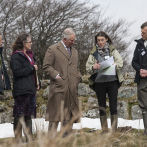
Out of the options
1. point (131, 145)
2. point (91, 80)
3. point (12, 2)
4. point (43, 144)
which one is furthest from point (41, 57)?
point (43, 144)

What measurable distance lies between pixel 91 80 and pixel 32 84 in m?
0.93

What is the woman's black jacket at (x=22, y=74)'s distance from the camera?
16.7 feet

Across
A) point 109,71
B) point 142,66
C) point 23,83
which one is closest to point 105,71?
point 109,71

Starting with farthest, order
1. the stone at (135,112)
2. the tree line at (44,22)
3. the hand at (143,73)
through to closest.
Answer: the tree line at (44,22), the stone at (135,112), the hand at (143,73)

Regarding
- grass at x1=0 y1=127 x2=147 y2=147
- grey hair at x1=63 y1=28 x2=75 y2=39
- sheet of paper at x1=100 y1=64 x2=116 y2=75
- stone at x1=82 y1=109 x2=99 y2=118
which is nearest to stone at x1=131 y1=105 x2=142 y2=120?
stone at x1=82 y1=109 x2=99 y2=118

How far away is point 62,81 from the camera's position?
17.3 ft

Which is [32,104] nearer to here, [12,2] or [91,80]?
[91,80]

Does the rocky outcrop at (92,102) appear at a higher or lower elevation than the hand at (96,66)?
lower

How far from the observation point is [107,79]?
5527 millimetres

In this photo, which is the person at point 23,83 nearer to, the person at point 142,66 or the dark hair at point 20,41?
the dark hair at point 20,41

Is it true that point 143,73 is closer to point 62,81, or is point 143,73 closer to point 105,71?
point 105,71

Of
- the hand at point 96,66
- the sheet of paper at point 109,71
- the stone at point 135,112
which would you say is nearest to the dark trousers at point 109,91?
the sheet of paper at point 109,71

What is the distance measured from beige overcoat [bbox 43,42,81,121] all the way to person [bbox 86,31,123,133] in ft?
0.93

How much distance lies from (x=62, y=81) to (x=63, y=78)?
0.05 m
